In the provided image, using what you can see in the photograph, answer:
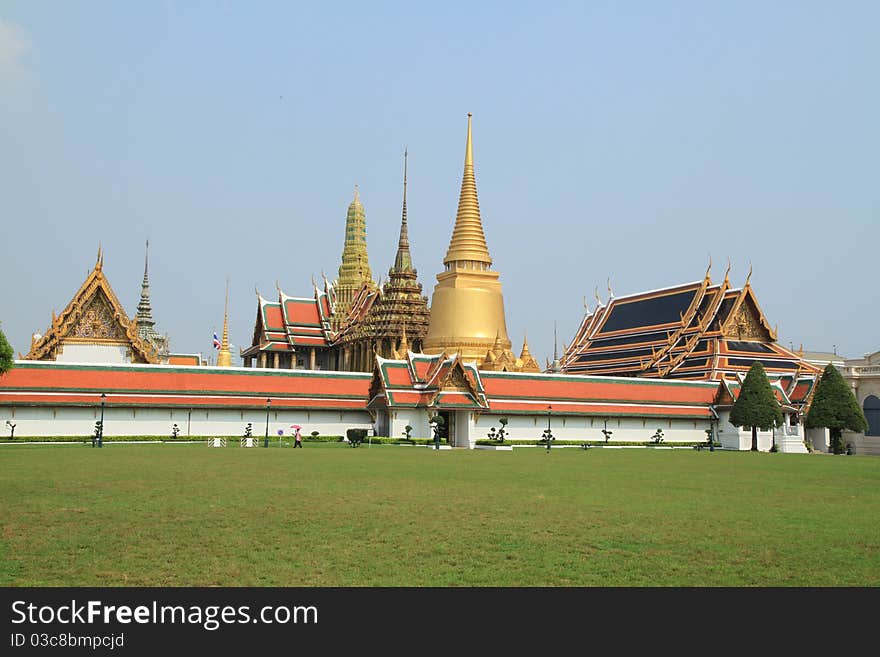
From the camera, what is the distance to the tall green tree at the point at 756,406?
49031 millimetres

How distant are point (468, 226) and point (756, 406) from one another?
2694 centimetres

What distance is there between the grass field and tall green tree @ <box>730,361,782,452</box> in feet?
80.5

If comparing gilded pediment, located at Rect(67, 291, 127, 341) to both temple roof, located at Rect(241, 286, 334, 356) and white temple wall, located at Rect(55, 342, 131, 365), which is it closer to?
white temple wall, located at Rect(55, 342, 131, 365)

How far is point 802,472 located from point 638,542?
17955 mm

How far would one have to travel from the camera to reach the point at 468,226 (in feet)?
226

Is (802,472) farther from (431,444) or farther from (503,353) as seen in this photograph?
(503,353)

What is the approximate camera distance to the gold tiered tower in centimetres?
6694

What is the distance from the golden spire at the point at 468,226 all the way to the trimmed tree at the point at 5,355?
3442cm

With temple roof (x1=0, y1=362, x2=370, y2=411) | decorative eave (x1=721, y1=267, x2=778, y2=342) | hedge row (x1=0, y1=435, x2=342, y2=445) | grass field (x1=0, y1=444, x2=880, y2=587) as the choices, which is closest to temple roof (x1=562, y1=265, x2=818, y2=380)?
decorative eave (x1=721, y1=267, x2=778, y2=342)

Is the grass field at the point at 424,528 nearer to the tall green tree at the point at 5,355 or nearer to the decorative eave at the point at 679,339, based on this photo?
the tall green tree at the point at 5,355

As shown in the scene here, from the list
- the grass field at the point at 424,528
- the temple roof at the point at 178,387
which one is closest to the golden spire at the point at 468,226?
the temple roof at the point at 178,387

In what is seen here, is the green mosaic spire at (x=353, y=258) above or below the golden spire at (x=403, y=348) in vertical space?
above
